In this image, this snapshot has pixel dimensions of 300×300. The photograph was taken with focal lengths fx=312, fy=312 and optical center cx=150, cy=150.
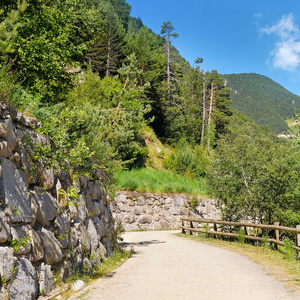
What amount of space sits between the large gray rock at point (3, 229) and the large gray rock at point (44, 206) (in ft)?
3.76

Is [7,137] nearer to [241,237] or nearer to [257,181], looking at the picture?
[257,181]

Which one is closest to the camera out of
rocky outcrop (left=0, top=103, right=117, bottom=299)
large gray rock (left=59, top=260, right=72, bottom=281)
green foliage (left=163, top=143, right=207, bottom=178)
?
rocky outcrop (left=0, top=103, right=117, bottom=299)

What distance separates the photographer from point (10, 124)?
5168 millimetres

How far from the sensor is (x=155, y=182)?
88.8 feet

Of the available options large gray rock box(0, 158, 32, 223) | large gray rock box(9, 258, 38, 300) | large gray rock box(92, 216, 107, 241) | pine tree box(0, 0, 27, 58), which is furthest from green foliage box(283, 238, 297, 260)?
pine tree box(0, 0, 27, 58)

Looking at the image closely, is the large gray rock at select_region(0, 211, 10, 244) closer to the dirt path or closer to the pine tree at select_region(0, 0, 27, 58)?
the dirt path

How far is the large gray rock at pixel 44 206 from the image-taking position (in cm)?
564

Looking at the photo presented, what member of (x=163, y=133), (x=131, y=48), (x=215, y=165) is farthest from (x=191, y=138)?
(x=215, y=165)

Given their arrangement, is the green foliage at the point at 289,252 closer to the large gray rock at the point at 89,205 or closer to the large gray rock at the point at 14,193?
the large gray rock at the point at 89,205

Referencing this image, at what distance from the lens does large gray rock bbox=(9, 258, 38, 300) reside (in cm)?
428

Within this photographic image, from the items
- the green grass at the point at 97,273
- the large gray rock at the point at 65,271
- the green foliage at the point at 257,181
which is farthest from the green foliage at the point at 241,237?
the large gray rock at the point at 65,271

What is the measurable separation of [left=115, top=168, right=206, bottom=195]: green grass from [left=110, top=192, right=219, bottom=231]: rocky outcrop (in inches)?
19.7

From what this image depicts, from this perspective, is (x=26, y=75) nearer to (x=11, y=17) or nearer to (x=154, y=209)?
(x=11, y=17)

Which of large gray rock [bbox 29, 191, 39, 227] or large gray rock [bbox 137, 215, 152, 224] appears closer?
large gray rock [bbox 29, 191, 39, 227]
